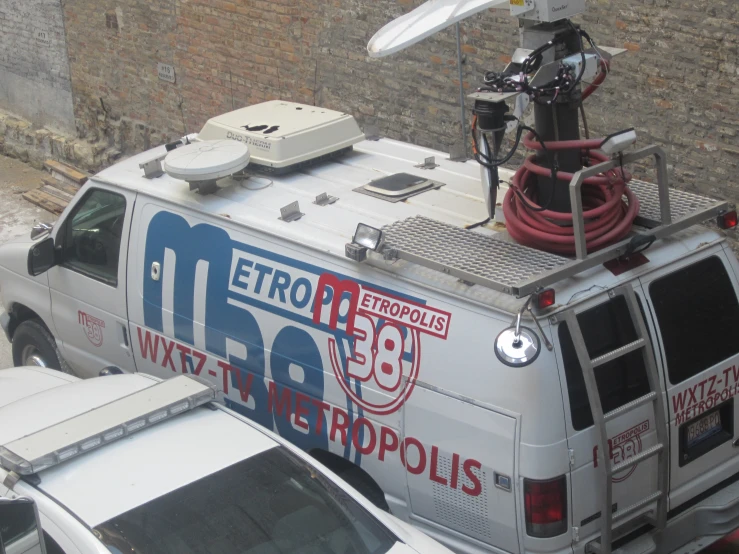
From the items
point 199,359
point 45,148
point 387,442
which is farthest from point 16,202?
point 387,442

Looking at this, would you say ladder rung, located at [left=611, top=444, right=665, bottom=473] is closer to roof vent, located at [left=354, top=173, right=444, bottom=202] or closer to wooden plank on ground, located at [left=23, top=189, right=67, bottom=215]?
roof vent, located at [left=354, top=173, right=444, bottom=202]

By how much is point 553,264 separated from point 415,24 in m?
1.42

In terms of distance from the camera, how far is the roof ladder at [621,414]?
4.12 meters

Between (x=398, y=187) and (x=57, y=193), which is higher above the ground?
(x=398, y=187)

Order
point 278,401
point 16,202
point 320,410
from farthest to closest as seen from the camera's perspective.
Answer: point 16,202
point 278,401
point 320,410

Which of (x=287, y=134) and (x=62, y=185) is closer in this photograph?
(x=287, y=134)

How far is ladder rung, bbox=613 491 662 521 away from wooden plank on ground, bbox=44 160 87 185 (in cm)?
918

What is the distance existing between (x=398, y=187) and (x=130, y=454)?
2.11 metres

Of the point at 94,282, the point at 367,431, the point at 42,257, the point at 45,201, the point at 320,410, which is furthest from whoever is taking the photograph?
the point at 45,201

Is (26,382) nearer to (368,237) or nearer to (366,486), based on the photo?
(366,486)

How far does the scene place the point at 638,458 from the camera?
431cm

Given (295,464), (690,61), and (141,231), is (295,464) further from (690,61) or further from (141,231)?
(690,61)

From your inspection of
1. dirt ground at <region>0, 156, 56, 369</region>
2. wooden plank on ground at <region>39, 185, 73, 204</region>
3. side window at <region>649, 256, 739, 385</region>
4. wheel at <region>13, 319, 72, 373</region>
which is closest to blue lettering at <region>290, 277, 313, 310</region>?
side window at <region>649, 256, 739, 385</region>

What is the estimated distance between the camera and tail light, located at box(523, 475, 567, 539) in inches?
164
